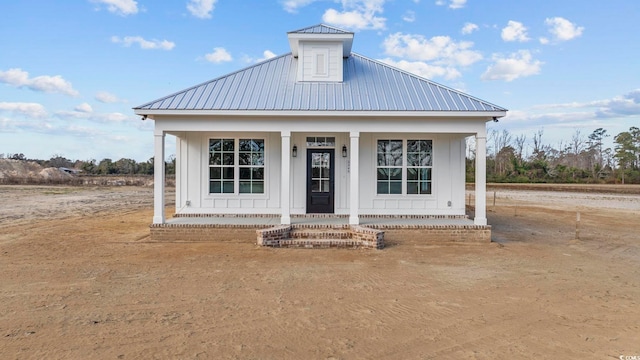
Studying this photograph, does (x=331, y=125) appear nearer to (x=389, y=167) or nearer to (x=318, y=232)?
(x=389, y=167)

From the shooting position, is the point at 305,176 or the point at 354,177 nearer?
the point at 354,177

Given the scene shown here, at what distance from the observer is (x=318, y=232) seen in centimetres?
947

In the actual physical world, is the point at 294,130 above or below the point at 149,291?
above

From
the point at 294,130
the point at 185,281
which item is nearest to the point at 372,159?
the point at 294,130

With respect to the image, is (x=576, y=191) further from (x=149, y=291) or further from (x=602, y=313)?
(x=149, y=291)

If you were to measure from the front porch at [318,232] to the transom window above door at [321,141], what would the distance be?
2379 millimetres

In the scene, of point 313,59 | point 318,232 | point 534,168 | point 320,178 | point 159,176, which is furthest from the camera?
point 534,168

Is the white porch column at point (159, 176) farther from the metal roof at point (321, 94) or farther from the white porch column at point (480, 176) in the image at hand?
the white porch column at point (480, 176)

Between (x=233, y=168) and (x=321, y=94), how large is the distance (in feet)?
10.9

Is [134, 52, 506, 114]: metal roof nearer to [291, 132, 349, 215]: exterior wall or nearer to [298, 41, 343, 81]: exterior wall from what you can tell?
[298, 41, 343, 81]: exterior wall

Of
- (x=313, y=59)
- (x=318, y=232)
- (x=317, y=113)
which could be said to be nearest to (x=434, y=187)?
(x=318, y=232)

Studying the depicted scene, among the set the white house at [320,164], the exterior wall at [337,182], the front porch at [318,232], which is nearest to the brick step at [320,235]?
the front porch at [318,232]

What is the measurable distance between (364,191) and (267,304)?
648cm

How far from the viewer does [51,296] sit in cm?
551
